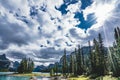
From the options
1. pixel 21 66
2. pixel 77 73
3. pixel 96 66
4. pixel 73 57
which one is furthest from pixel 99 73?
pixel 21 66

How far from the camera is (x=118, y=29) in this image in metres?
82.2

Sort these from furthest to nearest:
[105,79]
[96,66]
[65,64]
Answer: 1. [65,64]
2. [96,66]
3. [105,79]

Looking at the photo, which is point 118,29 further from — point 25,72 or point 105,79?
point 25,72

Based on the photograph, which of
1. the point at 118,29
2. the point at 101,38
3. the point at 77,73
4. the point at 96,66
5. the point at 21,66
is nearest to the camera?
the point at 118,29

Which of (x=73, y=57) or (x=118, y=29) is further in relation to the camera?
(x=73, y=57)

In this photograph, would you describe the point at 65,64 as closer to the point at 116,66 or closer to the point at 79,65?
the point at 79,65

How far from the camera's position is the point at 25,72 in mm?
198000

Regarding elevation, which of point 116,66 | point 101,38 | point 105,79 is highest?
point 101,38

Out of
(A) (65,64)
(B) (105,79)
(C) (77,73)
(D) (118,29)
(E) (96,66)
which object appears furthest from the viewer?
(A) (65,64)

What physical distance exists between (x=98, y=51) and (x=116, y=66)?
22.1 metres

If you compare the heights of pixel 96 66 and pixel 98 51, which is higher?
pixel 98 51

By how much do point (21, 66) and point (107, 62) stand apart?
125 m

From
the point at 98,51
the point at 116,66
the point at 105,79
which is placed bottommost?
the point at 105,79

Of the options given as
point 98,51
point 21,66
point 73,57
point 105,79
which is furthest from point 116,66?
point 21,66
